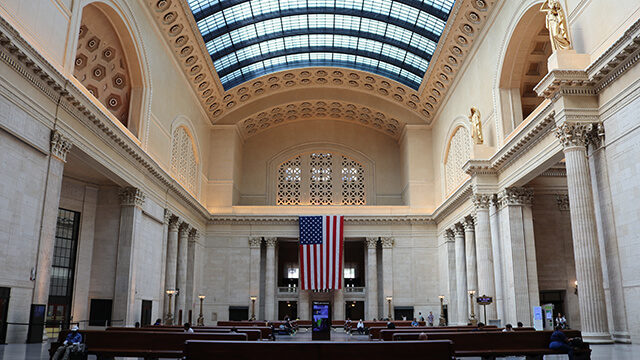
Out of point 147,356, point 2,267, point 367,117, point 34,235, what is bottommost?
point 147,356

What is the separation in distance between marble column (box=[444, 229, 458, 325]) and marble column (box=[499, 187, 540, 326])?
10764 millimetres

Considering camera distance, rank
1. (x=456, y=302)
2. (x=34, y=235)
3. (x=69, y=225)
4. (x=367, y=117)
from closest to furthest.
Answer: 1. (x=34, y=235)
2. (x=69, y=225)
3. (x=456, y=302)
4. (x=367, y=117)

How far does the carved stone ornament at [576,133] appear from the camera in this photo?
16.6m

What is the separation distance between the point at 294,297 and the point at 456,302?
12.1m

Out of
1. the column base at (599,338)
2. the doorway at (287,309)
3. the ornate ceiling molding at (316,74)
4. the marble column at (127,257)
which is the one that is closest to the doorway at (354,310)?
the doorway at (287,309)

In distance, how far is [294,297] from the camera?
3947 cm

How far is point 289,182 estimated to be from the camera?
141ft

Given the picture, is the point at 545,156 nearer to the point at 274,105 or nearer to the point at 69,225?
the point at 69,225

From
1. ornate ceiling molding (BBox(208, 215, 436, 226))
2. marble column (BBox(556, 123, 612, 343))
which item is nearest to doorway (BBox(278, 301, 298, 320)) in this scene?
ornate ceiling molding (BBox(208, 215, 436, 226))

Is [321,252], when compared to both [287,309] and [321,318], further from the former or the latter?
[321,318]

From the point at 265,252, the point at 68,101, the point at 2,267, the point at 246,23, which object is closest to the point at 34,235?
the point at 2,267

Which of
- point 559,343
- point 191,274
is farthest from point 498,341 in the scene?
point 191,274

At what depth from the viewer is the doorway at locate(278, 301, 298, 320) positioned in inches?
1678

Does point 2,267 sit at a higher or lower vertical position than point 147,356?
higher
